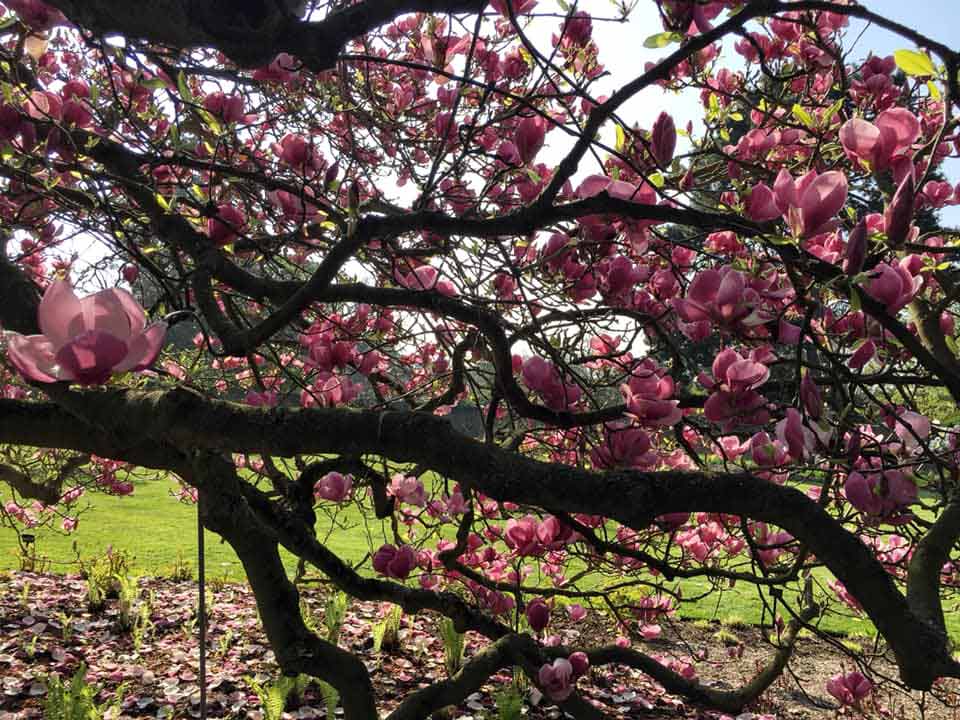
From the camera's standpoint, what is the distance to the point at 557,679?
2008 millimetres

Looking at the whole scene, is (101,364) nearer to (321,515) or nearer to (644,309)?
(644,309)

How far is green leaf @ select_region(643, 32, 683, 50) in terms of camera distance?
3.50ft

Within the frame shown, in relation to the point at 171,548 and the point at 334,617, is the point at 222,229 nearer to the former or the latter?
the point at 334,617

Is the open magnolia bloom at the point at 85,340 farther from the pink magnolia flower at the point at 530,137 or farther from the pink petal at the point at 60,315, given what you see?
the pink magnolia flower at the point at 530,137

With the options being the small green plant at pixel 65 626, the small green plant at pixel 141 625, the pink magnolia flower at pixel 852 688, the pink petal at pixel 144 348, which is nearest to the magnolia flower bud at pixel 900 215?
the pink petal at pixel 144 348

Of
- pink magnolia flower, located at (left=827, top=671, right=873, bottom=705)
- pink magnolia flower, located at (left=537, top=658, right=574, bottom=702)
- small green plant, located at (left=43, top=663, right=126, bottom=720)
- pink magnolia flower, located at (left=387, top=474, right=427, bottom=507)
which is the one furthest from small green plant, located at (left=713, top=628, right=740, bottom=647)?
small green plant, located at (left=43, top=663, right=126, bottom=720)

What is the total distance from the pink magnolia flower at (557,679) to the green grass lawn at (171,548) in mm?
3125

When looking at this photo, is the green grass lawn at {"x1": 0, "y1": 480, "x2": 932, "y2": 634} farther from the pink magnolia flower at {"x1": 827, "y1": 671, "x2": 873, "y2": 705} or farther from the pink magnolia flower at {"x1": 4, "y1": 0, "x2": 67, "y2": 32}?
the pink magnolia flower at {"x1": 4, "y1": 0, "x2": 67, "y2": 32}

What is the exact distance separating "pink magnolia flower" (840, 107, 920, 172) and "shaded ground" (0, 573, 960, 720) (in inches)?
107

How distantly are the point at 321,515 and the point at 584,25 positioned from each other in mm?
7041

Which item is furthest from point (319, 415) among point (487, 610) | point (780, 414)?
point (487, 610)

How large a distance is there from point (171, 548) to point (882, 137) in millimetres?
6921

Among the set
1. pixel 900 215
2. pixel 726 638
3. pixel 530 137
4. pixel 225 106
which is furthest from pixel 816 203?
pixel 726 638

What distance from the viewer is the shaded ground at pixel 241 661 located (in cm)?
346
